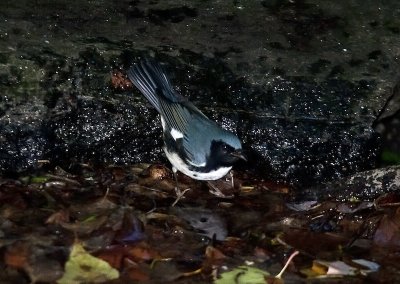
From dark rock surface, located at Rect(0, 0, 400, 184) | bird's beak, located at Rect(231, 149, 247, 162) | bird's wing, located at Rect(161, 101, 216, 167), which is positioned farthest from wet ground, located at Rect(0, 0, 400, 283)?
bird's beak, located at Rect(231, 149, 247, 162)

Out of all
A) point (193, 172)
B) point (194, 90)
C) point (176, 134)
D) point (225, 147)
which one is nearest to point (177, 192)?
point (193, 172)

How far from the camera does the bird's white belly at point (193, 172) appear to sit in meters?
5.89

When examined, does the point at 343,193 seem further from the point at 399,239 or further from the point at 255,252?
the point at 255,252

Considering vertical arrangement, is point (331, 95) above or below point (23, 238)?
above

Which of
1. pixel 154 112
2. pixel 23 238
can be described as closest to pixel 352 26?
pixel 154 112

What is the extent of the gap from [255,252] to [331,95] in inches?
59.4

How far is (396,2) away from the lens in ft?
22.7

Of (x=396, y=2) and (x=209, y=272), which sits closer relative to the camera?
(x=209, y=272)

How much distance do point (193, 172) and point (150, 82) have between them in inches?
27.9

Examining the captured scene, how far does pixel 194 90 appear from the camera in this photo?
20.2 feet

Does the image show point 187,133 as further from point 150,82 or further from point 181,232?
point 181,232

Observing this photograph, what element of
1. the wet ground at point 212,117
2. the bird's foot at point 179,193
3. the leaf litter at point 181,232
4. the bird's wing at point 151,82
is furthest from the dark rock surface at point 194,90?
the bird's foot at point 179,193

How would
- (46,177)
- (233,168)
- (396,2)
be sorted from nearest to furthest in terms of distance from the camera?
(46,177), (233,168), (396,2)

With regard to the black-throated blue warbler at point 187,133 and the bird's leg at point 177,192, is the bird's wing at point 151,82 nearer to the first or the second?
the black-throated blue warbler at point 187,133
